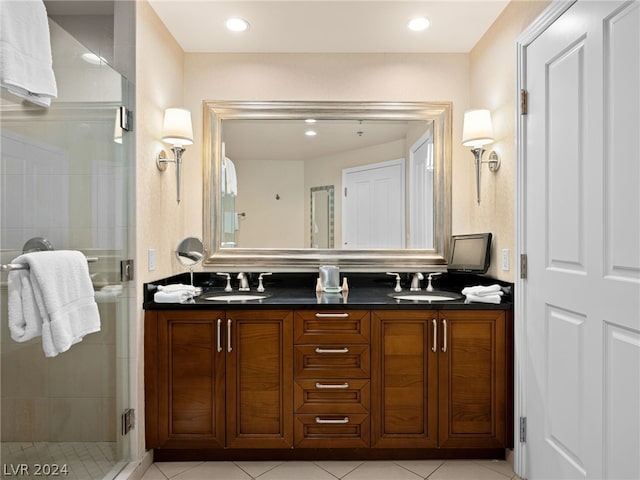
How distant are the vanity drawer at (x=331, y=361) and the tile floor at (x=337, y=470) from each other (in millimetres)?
472

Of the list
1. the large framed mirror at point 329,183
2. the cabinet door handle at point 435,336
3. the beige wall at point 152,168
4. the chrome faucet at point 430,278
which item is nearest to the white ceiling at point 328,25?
the beige wall at point 152,168

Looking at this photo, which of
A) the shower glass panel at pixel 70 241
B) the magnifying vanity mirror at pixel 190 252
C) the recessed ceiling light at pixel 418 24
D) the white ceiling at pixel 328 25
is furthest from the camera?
the magnifying vanity mirror at pixel 190 252

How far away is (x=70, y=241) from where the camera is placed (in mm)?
1633

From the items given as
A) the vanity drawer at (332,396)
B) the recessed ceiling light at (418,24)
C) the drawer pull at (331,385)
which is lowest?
the vanity drawer at (332,396)

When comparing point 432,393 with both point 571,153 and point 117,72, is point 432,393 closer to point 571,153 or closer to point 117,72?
point 571,153

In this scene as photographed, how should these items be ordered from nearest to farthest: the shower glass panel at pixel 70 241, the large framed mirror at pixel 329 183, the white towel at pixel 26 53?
1. the white towel at pixel 26 53
2. the shower glass panel at pixel 70 241
3. the large framed mirror at pixel 329 183

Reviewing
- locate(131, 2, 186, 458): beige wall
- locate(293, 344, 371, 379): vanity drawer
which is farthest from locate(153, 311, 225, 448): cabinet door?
locate(293, 344, 371, 379): vanity drawer

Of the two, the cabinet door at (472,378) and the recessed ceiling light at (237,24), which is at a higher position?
the recessed ceiling light at (237,24)

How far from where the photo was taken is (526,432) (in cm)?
197

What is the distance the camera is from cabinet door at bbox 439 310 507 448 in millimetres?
2064

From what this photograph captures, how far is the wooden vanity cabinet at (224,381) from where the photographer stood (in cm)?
208

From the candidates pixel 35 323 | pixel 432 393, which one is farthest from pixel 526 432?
pixel 35 323

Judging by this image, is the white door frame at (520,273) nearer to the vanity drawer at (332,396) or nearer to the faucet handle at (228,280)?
the vanity drawer at (332,396)

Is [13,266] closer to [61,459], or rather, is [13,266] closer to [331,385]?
[61,459]
